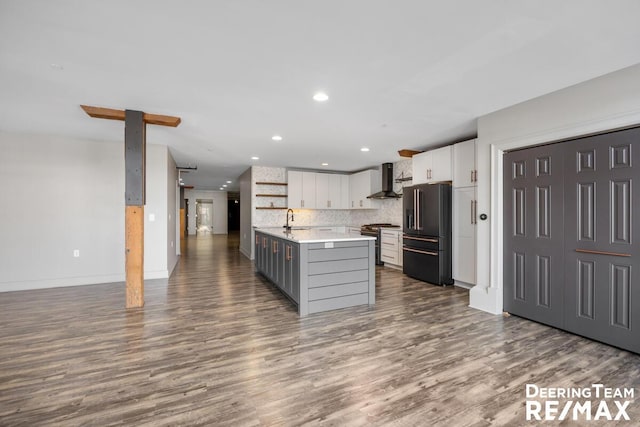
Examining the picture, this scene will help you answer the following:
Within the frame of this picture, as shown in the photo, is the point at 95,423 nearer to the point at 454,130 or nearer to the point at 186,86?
the point at 186,86

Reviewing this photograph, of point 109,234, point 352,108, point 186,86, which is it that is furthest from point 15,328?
point 352,108

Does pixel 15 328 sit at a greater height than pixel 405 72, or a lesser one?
lesser

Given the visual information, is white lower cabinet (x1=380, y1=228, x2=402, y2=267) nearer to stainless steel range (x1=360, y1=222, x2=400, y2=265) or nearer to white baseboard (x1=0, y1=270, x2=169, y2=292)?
stainless steel range (x1=360, y1=222, x2=400, y2=265)

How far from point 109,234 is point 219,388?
4.48 m

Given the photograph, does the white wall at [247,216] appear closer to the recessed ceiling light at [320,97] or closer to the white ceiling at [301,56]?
the white ceiling at [301,56]

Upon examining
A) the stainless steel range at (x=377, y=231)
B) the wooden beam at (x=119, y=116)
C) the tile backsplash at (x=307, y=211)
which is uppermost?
the wooden beam at (x=119, y=116)

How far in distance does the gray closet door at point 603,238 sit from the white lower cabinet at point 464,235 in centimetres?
159

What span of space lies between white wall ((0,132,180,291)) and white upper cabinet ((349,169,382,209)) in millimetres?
4784

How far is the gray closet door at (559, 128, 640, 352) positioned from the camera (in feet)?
8.09

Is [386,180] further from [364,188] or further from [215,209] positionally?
[215,209]

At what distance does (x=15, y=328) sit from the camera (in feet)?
9.89

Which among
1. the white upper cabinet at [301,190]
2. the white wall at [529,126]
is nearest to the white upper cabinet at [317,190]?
the white upper cabinet at [301,190]

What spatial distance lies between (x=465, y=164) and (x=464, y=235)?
1.17m

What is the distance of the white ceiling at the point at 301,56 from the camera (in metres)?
1.78
